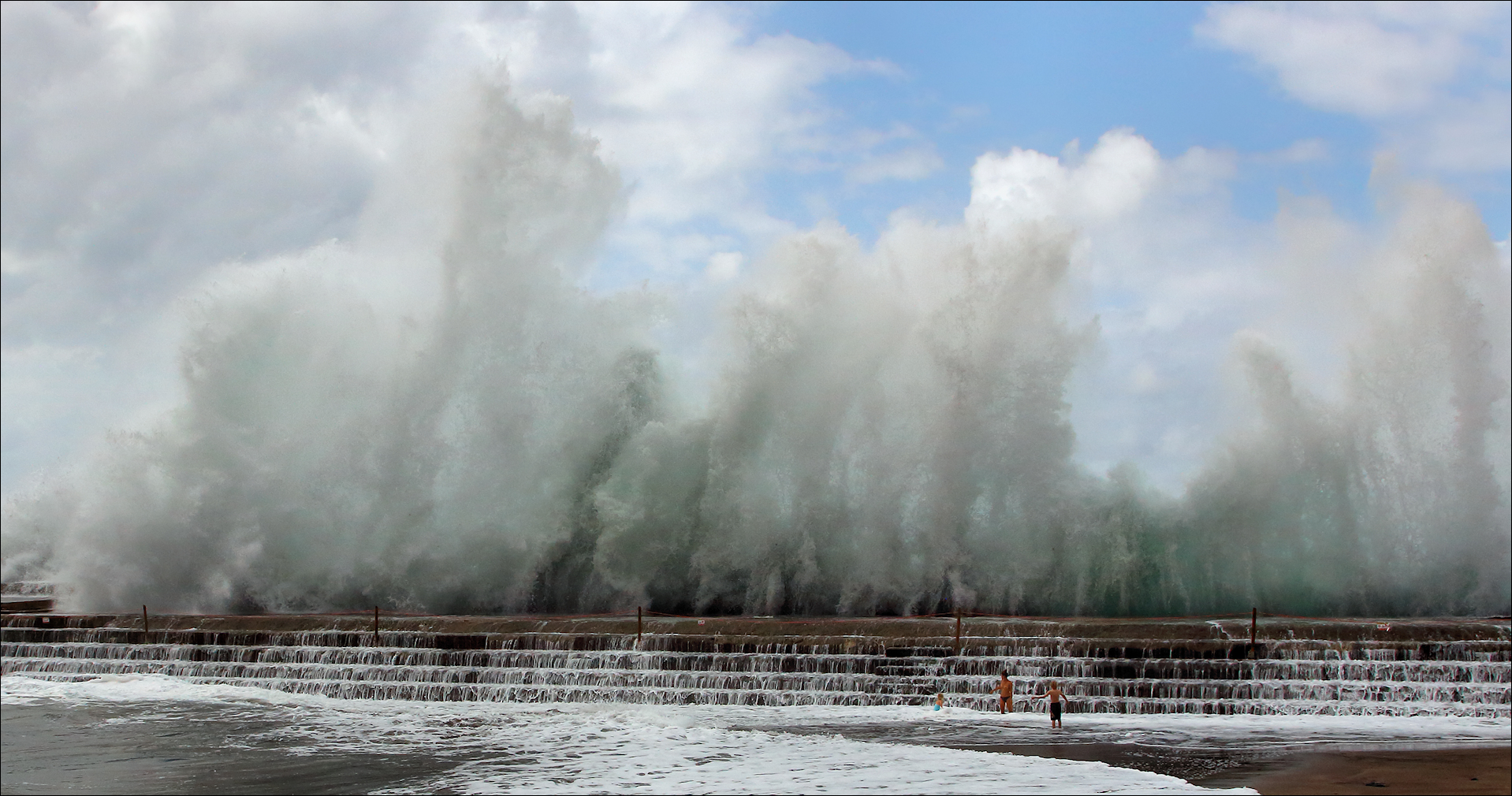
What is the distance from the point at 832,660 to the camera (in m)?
20.4

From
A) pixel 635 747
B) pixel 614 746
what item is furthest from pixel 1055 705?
pixel 614 746

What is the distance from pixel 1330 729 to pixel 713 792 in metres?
8.78

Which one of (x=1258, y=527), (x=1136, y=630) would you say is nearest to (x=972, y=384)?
(x=1258, y=527)

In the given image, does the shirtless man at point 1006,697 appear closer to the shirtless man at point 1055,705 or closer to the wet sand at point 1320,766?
the shirtless man at point 1055,705

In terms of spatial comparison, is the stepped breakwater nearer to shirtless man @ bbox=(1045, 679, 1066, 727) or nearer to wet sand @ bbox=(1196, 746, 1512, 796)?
shirtless man @ bbox=(1045, 679, 1066, 727)

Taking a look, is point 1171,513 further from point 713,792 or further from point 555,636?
point 713,792

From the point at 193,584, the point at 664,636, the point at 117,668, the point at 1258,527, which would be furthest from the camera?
the point at 193,584

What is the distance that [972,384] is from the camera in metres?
29.1

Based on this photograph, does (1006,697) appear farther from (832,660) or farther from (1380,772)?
(1380,772)

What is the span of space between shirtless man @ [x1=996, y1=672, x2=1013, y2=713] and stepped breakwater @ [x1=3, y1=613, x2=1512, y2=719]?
324 mm

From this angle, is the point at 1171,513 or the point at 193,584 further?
the point at 193,584

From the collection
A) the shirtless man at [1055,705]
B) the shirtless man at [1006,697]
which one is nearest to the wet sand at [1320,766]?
the shirtless man at [1055,705]

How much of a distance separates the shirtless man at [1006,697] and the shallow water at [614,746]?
0.69 feet

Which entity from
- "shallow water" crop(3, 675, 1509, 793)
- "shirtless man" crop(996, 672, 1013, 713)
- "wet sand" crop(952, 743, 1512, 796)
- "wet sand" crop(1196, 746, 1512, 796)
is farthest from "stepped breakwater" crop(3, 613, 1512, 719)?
"wet sand" crop(1196, 746, 1512, 796)
